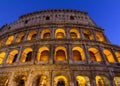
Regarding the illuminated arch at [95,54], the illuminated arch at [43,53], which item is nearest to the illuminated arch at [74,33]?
the illuminated arch at [95,54]

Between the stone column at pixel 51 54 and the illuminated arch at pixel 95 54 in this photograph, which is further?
the illuminated arch at pixel 95 54

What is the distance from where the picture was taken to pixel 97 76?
1389 cm

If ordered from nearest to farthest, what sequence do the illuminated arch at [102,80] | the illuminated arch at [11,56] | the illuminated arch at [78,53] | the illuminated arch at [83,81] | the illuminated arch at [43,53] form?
the illuminated arch at [83,81] → the illuminated arch at [102,80] → the illuminated arch at [78,53] → the illuminated arch at [43,53] → the illuminated arch at [11,56]

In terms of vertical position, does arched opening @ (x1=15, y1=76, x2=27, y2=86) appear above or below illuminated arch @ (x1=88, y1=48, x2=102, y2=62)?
below

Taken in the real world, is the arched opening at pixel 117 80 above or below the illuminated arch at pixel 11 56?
below

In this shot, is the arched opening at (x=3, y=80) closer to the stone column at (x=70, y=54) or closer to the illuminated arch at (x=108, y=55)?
the stone column at (x=70, y=54)

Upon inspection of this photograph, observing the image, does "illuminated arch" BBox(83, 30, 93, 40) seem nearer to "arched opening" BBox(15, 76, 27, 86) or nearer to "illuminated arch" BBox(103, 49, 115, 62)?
"illuminated arch" BBox(103, 49, 115, 62)

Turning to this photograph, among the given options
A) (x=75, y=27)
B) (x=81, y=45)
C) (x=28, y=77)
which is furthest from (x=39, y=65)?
(x=75, y=27)

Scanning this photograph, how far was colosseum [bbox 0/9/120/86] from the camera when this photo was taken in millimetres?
13508

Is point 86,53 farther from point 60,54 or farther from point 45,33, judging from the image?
point 45,33

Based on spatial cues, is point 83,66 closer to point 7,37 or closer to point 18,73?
point 18,73

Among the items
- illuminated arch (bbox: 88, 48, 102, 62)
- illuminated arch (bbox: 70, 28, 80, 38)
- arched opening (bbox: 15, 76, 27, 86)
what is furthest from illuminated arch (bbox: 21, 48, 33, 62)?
illuminated arch (bbox: 88, 48, 102, 62)

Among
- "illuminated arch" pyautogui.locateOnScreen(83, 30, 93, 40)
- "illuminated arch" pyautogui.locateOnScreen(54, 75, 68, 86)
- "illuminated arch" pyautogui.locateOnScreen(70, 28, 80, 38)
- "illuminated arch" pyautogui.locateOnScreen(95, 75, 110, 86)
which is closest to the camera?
"illuminated arch" pyautogui.locateOnScreen(54, 75, 68, 86)

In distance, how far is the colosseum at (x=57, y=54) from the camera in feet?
44.3
